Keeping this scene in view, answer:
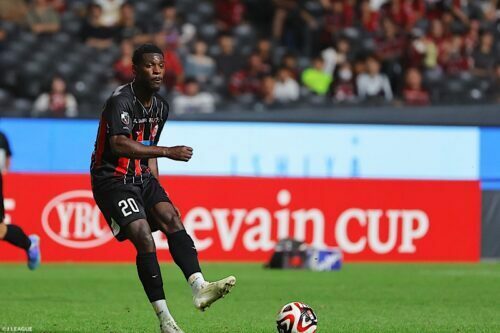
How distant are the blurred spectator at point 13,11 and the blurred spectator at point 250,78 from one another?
410cm

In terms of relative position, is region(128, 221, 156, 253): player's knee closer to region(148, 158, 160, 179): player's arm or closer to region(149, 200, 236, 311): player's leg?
region(149, 200, 236, 311): player's leg

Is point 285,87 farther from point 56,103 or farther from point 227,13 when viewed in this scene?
point 56,103

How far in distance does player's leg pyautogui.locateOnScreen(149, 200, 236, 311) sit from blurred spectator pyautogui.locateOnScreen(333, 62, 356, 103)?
12.0 m

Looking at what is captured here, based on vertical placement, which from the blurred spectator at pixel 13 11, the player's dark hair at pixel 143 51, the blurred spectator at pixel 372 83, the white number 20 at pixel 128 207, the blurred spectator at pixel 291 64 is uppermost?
the blurred spectator at pixel 13 11

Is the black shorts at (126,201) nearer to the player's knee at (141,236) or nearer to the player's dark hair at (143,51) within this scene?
the player's knee at (141,236)

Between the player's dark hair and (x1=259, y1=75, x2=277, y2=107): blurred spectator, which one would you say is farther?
(x1=259, y1=75, x2=277, y2=107): blurred spectator

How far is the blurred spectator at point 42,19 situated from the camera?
832 inches

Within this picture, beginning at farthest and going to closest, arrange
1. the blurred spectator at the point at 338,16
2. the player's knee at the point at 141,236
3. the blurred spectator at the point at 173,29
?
the blurred spectator at the point at 338,16, the blurred spectator at the point at 173,29, the player's knee at the point at 141,236

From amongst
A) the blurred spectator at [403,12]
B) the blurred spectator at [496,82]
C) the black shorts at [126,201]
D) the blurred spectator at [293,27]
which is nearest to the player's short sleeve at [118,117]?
the black shorts at [126,201]

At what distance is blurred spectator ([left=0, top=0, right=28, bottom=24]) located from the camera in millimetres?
21344

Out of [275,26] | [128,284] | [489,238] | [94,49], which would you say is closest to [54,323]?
[128,284]

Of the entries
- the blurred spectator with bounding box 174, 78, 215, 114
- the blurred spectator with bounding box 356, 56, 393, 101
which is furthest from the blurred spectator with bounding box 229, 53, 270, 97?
the blurred spectator with bounding box 356, 56, 393, 101

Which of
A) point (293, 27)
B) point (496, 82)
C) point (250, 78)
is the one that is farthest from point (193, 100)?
point (496, 82)

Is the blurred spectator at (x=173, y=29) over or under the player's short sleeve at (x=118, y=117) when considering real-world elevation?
over
